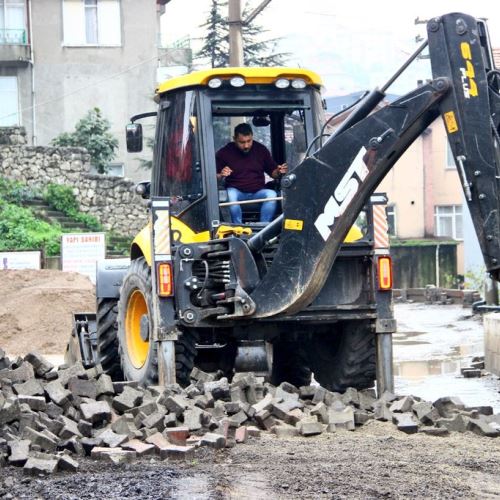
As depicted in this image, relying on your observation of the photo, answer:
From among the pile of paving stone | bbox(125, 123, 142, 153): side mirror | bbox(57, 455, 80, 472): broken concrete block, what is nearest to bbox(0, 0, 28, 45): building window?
bbox(125, 123, 142, 153): side mirror

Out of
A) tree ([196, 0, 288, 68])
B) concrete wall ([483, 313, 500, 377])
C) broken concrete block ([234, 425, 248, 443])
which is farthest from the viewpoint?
tree ([196, 0, 288, 68])

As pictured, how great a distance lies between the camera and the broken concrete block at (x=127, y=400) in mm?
9826

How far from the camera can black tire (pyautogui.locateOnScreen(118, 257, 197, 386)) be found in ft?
37.8

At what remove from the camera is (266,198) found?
1170 cm

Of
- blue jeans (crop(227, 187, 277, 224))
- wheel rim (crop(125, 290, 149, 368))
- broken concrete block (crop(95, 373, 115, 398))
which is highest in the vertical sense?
blue jeans (crop(227, 187, 277, 224))

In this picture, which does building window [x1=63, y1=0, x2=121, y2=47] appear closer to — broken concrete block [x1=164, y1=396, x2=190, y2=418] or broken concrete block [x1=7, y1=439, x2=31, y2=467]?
broken concrete block [x1=164, y1=396, x2=190, y2=418]

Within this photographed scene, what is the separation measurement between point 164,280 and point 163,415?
2255 mm

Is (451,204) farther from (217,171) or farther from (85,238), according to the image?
(217,171)

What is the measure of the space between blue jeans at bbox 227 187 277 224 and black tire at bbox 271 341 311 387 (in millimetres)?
1689

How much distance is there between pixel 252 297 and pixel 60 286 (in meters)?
14.7

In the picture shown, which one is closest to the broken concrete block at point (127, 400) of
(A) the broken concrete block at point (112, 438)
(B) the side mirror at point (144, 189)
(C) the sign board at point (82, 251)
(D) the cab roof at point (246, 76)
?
(A) the broken concrete block at point (112, 438)

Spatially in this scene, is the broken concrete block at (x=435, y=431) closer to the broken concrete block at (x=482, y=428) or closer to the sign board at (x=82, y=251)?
the broken concrete block at (x=482, y=428)

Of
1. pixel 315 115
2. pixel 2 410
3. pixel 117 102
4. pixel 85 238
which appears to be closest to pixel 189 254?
pixel 315 115

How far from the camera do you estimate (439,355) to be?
19859mm
